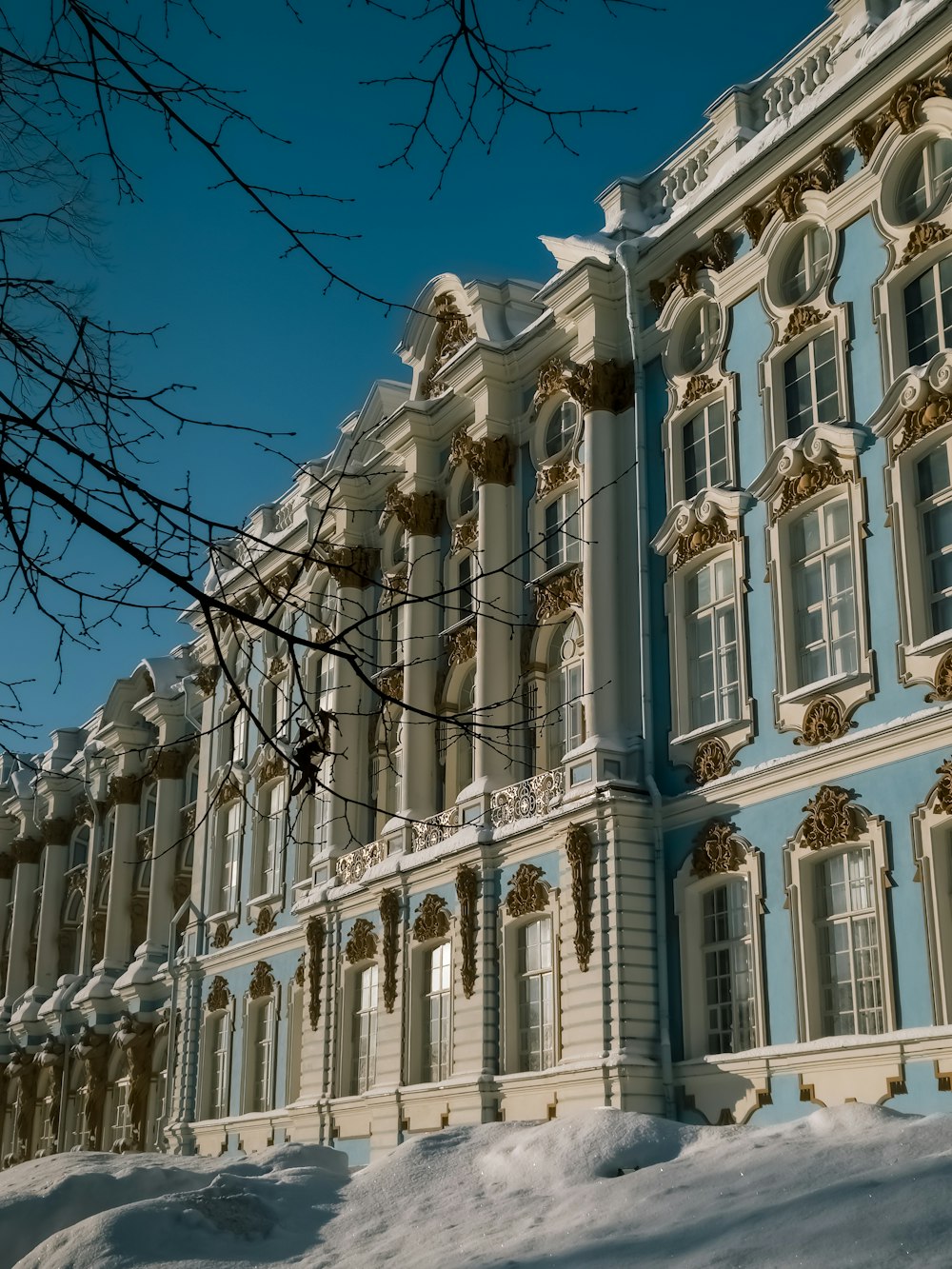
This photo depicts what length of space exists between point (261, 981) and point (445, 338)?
1321 centimetres

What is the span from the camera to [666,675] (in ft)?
72.6

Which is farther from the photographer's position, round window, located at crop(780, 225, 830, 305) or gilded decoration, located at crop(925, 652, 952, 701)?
round window, located at crop(780, 225, 830, 305)

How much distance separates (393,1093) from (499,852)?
4561 millimetres

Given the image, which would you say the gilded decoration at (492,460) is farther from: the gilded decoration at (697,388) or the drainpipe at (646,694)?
the gilded decoration at (697,388)

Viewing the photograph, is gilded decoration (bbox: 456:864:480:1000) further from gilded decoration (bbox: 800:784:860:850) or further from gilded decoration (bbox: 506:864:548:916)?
gilded decoration (bbox: 800:784:860:850)

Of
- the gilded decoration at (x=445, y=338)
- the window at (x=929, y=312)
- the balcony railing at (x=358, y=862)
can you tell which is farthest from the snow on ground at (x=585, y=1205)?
the gilded decoration at (x=445, y=338)

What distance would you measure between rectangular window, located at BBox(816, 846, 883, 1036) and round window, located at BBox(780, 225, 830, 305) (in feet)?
24.8

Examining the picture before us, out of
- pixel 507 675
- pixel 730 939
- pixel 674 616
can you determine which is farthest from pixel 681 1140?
pixel 507 675

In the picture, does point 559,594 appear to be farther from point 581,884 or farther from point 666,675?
point 581,884

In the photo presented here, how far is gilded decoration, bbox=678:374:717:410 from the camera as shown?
22.4 meters

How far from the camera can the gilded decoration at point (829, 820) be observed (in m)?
18.5

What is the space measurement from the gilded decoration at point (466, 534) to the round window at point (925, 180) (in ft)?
31.9

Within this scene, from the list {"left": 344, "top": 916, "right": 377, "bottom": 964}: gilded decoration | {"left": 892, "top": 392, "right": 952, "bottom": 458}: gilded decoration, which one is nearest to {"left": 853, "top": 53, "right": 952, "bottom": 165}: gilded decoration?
{"left": 892, "top": 392, "right": 952, "bottom": 458}: gilded decoration

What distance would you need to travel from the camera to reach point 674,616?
22.1 metres
